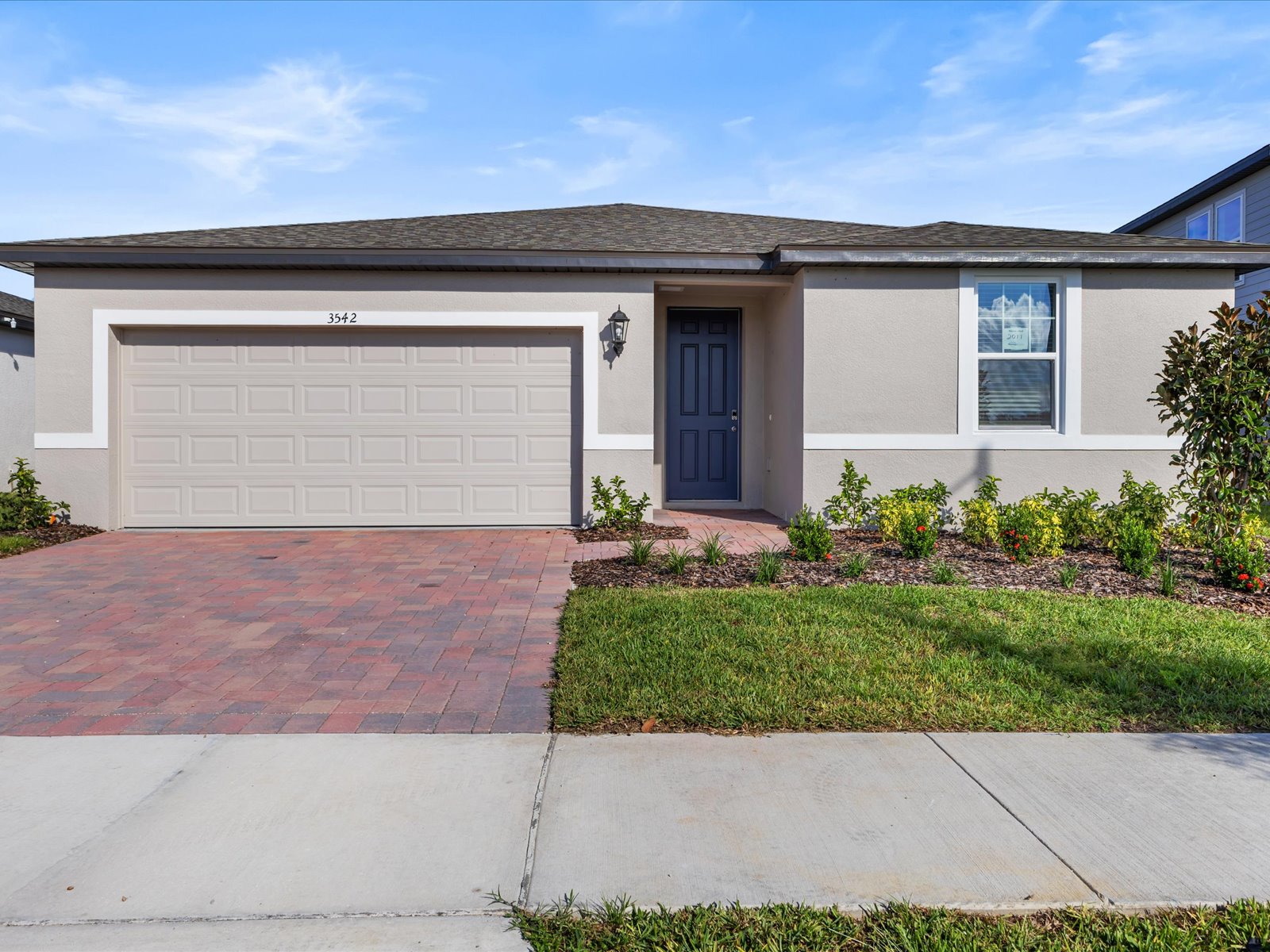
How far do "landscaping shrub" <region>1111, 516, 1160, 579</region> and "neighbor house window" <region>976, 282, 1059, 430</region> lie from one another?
9.83ft

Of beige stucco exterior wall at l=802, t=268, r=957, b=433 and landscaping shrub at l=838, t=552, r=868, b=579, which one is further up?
beige stucco exterior wall at l=802, t=268, r=957, b=433

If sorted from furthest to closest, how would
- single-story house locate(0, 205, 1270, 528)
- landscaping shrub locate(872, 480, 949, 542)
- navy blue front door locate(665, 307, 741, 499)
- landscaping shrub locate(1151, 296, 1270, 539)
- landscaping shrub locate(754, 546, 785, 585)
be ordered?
navy blue front door locate(665, 307, 741, 499) → single-story house locate(0, 205, 1270, 528) → landscaping shrub locate(872, 480, 949, 542) → landscaping shrub locate(1151, 296, 1270, 539) → landscaping shrub locate(754, 546, 785, 585)

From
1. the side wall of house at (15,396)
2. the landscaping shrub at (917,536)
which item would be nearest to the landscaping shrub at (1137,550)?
the landscaping shrub at (917,536)

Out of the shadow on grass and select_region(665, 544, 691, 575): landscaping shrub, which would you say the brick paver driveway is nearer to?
select_region(665, 544, 691, 575): landscaping shrub

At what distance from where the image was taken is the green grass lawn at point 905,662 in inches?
150

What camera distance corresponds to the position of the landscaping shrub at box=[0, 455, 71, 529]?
9.11 meters

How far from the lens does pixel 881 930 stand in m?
2.22

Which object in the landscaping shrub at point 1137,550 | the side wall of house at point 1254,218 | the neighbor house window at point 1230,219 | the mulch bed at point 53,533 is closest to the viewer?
the landscaping shrub at point 1137,550

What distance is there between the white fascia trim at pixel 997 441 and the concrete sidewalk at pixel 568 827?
6.26 meters

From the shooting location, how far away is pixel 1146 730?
3697mm

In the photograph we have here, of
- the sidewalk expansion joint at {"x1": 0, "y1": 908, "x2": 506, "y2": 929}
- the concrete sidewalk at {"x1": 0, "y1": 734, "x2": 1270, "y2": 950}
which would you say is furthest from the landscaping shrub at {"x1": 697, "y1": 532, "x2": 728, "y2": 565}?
the sidewalk expansion joint at {"x1": 0, "y1": 908, "x2": 506, "y2": 929}

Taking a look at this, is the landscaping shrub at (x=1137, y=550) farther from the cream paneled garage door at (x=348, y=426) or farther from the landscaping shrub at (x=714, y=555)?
the cream paneled garage door at (x=348, y=426)

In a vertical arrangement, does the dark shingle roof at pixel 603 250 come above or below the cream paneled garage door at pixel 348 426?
above

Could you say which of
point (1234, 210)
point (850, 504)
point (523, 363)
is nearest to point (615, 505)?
point (523, 363)
